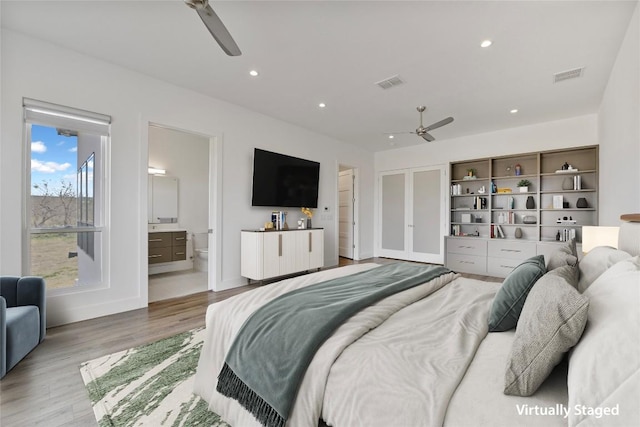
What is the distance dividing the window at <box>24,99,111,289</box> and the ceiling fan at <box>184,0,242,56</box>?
1.95 meters

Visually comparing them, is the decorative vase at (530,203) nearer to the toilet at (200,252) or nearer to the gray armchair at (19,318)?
the toilet at (200,252)

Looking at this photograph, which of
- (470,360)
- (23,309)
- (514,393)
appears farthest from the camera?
(23,309)

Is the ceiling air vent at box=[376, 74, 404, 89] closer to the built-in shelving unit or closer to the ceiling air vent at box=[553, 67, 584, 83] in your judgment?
the ceiling air vent at box=[553, 67, 584, 83]

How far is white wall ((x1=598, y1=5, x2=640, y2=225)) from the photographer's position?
2.25 meters

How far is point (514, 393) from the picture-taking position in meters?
0.83

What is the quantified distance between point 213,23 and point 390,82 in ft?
7.57

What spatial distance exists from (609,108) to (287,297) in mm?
4502

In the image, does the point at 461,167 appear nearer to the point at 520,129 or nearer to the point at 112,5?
the point at 520,129

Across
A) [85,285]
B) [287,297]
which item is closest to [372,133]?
[287,297]

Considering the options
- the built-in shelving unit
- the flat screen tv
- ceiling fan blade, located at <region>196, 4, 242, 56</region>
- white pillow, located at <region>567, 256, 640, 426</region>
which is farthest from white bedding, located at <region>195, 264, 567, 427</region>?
the built-in shelving unit

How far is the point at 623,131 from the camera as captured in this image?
105 inches

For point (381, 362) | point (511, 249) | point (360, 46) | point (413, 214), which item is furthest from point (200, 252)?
point (511, 249)

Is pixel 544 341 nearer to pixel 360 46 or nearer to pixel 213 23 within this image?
pixel 213 23

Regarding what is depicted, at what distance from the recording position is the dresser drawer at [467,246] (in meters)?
5.16
